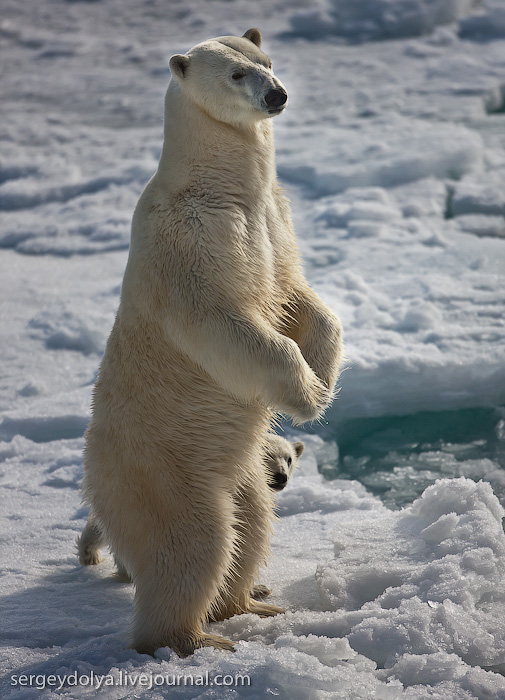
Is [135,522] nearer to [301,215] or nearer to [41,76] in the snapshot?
[301,215]

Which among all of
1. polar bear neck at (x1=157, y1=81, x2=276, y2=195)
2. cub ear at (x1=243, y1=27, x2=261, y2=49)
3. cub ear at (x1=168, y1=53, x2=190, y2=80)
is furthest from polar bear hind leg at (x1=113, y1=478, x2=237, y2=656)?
cub ear at (x1=243, y1=27, x2=261, y2=49)

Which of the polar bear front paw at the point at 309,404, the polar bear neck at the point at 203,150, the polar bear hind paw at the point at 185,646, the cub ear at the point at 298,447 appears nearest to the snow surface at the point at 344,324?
the polar bear hind paw at the point at 185,646

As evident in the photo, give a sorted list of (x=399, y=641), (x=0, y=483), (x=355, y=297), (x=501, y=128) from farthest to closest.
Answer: (x=501, y=128) → (x=355, y=297) → (x=0, y=483) → (x=399, y=641)

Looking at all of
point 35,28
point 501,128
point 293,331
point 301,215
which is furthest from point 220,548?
point 35,28

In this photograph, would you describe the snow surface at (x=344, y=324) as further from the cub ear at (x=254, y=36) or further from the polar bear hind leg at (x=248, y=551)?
the cub ear at (x=254, y=36)

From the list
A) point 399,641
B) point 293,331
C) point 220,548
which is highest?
point 293,331

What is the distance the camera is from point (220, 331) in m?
2.43

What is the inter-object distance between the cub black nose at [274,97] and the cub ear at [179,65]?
0.29 m

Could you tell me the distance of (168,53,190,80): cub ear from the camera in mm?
2506

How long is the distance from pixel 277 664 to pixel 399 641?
417 mm

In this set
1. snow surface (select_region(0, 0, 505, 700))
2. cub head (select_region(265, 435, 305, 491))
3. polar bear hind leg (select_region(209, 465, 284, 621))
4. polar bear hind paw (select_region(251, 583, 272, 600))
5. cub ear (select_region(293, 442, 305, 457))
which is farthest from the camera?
cub ear (select_region(293, 442, 305, 457))

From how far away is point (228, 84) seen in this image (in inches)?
98.8

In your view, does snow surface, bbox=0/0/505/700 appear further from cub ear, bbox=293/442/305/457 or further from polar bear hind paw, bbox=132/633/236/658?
cub ear, bbox=293/442/305/457

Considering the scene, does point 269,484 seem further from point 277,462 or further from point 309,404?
point 309,404
